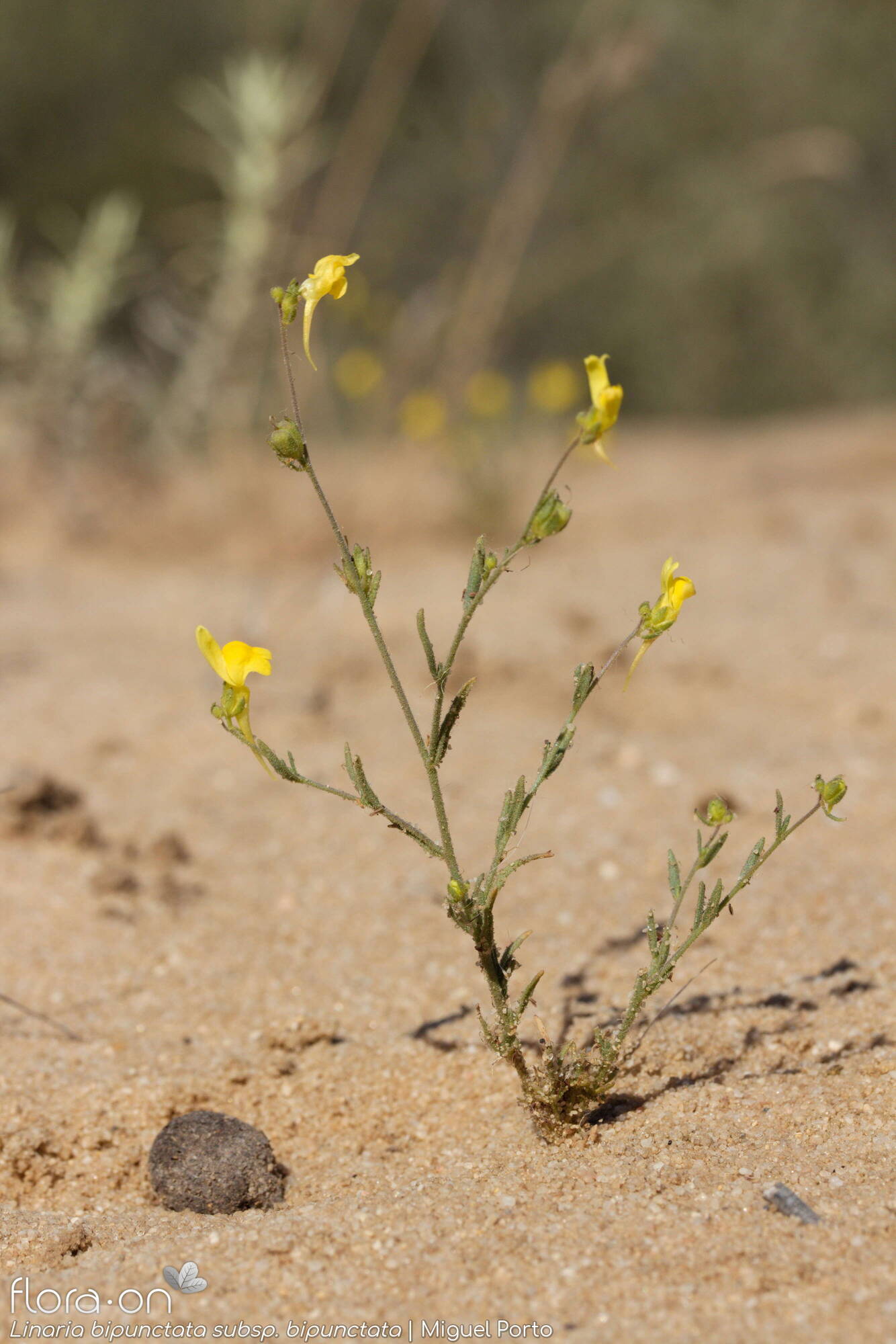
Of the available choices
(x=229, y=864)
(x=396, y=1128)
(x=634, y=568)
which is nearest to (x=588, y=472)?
(x=634, y=568)

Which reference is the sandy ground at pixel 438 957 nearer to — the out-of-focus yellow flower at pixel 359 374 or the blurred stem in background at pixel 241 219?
the out-of-focus yellow flower at pixel 359 374

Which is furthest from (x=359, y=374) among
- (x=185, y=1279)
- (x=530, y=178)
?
(x=185, y=1279)

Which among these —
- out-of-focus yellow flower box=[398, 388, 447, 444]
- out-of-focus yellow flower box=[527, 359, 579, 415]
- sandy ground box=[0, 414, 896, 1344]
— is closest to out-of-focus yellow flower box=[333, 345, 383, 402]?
out-of-focus yellow flower box=[398, 388, 447, 444]

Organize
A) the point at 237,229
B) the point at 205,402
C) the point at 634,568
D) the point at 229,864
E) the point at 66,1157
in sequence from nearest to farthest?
1. the point at 66,1157
2. the point at 229,864
3. the point at 634,568
4. the point at 237,229
5. the point at 205,402

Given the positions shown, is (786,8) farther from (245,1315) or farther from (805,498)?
(245,1315)

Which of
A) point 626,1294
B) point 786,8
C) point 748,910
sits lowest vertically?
point 626,1294

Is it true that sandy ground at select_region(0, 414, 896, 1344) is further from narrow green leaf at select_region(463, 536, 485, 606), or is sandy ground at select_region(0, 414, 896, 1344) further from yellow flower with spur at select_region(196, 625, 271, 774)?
yellow flower with spur at select_region(196, 625, 271, 774)

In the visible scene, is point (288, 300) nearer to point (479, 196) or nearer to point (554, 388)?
point (554, 388)

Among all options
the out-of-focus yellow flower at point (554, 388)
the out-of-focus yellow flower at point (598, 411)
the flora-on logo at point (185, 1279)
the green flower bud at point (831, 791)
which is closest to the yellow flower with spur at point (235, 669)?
the out-of-focus yellow flower at point (598, 411)
